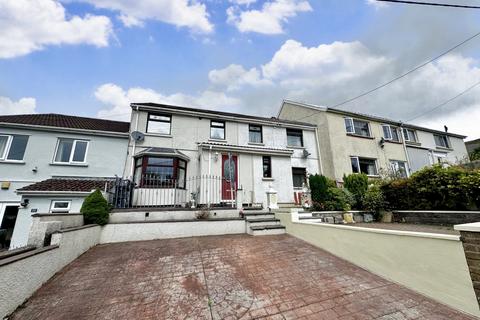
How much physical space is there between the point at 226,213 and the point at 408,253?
18.5ft

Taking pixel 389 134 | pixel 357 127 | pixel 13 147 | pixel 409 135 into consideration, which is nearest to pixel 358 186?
pixel 357 127

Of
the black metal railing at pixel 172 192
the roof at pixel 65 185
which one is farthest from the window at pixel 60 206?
the black metal railing at pixel 172 192

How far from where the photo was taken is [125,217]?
643 cm

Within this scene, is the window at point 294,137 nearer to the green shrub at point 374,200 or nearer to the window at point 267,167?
the window at point 267,167

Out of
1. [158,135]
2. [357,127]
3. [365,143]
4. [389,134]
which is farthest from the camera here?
[389,134]

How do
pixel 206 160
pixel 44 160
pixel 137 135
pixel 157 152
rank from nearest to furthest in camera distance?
pixel 157 152, pixel 44 160, pixel 137 135, pixel 206 160

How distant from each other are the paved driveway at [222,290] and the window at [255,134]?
28.4 feet

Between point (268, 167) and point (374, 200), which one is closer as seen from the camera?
point (374, 200)

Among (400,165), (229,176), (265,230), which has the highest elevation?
(400,165)

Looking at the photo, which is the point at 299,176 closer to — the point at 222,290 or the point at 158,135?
the point at 158,135

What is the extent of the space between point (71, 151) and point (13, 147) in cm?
250

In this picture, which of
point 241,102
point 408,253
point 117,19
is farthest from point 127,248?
point 241,102

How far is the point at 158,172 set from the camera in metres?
9.43

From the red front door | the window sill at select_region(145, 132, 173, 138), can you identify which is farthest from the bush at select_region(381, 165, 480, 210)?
the window sill at select_region(145, 132, 173, 138)
